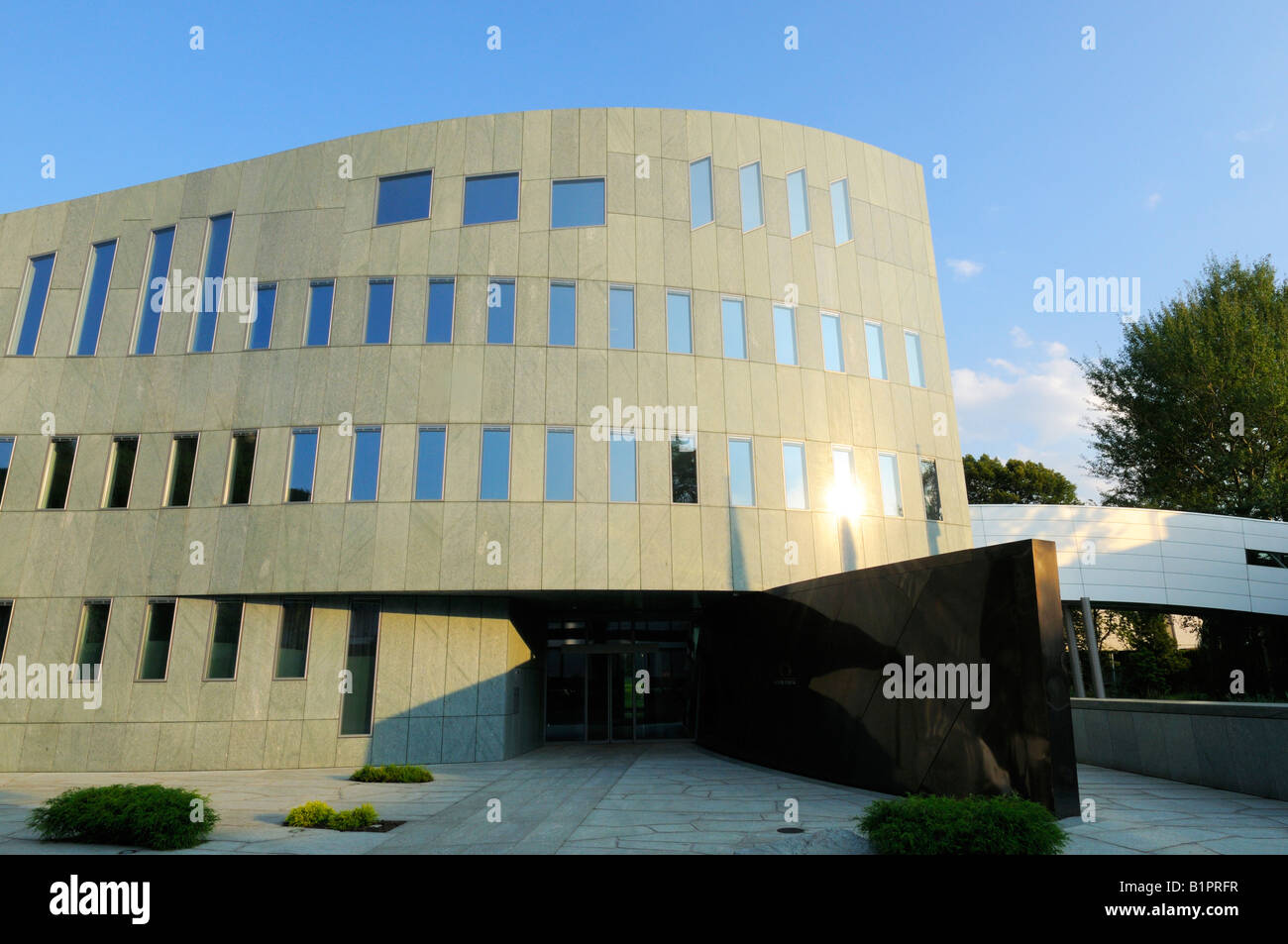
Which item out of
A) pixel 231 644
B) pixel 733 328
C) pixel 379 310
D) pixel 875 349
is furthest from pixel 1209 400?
pixel 231 644

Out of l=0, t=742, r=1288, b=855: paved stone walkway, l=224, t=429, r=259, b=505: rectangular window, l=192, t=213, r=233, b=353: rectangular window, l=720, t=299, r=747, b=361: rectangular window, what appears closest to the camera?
l=0, t=742, r=1288, b=855: paved stone walkway

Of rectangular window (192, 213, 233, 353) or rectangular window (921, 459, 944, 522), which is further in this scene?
rectangular window (921, 459, 944, 522)

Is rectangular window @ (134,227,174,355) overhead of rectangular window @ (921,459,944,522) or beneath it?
overhead

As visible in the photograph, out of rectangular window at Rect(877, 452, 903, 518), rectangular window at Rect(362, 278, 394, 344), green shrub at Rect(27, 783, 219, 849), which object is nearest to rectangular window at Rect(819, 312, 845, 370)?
rectangular window at Rect(877, 452, 903, 518)

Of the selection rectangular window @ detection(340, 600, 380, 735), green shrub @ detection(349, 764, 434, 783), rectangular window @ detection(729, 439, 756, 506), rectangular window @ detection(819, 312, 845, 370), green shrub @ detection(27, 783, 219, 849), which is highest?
rectangular window @ detection(819, 312, 845, 370)

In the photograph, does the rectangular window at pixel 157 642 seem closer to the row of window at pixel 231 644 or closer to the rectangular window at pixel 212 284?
the row of window at pixel 231 644

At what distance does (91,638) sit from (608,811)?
651 inches

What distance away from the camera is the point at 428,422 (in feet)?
68.9

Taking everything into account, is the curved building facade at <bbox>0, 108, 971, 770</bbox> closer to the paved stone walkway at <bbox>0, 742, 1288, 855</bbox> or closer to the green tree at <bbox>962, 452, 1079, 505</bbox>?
the paved stone walkway at <bbox>0, 742, 1288, 855</bbox>

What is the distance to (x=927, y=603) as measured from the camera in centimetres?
1315

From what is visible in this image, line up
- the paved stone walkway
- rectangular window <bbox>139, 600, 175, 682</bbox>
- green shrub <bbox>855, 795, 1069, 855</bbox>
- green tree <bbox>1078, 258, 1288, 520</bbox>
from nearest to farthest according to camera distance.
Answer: green shrub <bbox>855, 795, 1069, 855</bbox> < the paved stone walkway < rectangular window <bbox>139, 600, 175, 682</bbox> < green tree <bbox>1078, 258, 1288, 520</bbox>

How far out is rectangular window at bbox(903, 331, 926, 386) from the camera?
80.6 feet

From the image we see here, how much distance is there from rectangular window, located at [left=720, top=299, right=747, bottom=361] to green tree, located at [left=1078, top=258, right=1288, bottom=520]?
1047 inches
